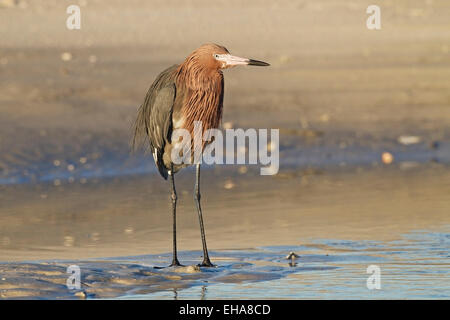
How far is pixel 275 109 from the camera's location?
14.1 metres

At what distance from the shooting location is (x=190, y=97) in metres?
7.59

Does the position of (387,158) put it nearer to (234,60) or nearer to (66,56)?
(234,60)

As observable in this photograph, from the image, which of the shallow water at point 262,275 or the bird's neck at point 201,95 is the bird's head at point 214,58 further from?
the shallow water at point 262,275

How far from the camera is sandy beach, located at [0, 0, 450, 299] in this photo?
7246 mm

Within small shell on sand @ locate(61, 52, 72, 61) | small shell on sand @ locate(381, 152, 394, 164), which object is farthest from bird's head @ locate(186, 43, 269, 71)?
small shell on sand @ locate(61, 52, 72, 61)

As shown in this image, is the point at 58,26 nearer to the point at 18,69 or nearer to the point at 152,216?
Result: the point at 18,69

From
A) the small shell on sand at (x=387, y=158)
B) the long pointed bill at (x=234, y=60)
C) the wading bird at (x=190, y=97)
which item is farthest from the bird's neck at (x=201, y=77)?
the small shell on sand at (x=387, y=158)

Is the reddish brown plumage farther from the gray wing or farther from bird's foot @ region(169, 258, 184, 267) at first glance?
bird's foot @ region(169, 258, 184, 267)

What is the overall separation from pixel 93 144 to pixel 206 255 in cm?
507

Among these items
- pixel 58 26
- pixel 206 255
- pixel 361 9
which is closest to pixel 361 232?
pixel 206 255

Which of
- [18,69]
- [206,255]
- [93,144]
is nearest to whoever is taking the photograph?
[206,255]

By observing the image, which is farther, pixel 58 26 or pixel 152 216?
pixel 58 26

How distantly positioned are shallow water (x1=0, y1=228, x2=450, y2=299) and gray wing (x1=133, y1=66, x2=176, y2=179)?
0.82m

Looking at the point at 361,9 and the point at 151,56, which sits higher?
the point at 361,9
